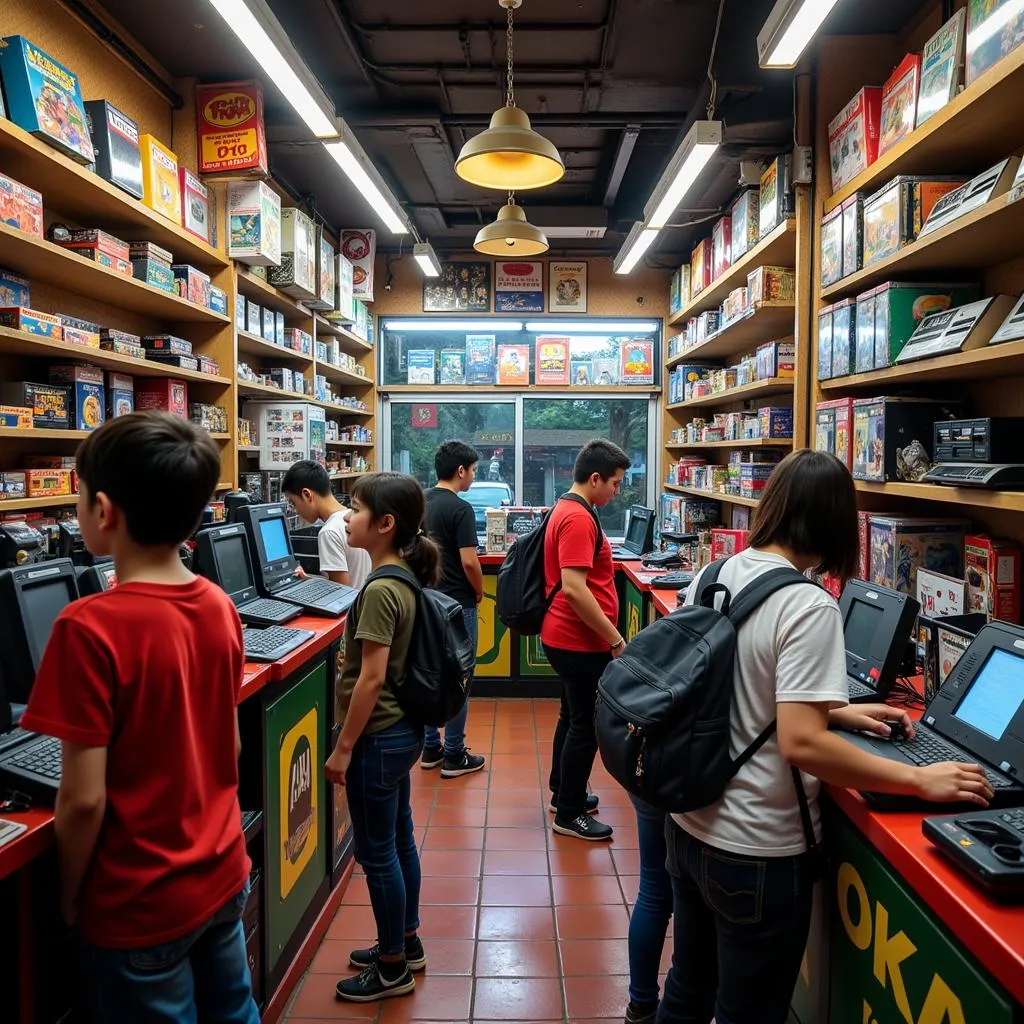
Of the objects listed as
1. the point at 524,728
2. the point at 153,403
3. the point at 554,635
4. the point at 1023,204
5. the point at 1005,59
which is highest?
the point at 1005,59

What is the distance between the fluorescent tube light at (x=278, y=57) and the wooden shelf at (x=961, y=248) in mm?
2404

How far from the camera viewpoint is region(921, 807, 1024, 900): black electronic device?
4.33 feet

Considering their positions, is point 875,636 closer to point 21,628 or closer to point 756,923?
point 756,923

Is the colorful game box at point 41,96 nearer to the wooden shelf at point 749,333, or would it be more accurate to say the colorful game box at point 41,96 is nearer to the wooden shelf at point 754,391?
the wooden shelf at point 749,333

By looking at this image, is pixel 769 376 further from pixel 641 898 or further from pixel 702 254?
pixel 641 898

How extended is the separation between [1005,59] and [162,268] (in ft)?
11.5

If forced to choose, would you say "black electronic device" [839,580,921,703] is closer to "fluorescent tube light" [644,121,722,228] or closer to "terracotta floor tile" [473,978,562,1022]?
"terracotta floor tile" [473,978,562,1022]

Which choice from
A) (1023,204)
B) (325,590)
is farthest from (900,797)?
(325,590)

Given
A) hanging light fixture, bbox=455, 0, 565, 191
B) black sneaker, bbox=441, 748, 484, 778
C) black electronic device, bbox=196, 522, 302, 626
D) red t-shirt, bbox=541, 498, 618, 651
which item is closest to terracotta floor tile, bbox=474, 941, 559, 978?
red t-shirt, bbox=541, 498, 618, 651

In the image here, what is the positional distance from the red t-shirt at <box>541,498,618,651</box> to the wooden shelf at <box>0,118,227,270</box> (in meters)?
2.31

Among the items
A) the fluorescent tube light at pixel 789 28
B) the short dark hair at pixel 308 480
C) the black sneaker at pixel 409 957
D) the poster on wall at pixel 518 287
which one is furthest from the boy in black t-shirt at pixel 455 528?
the poster on wall at pixel 518 287

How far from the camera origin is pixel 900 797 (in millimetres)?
1689

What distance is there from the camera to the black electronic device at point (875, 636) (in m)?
2.23

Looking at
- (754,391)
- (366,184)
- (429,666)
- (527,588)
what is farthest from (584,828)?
(366,184)
